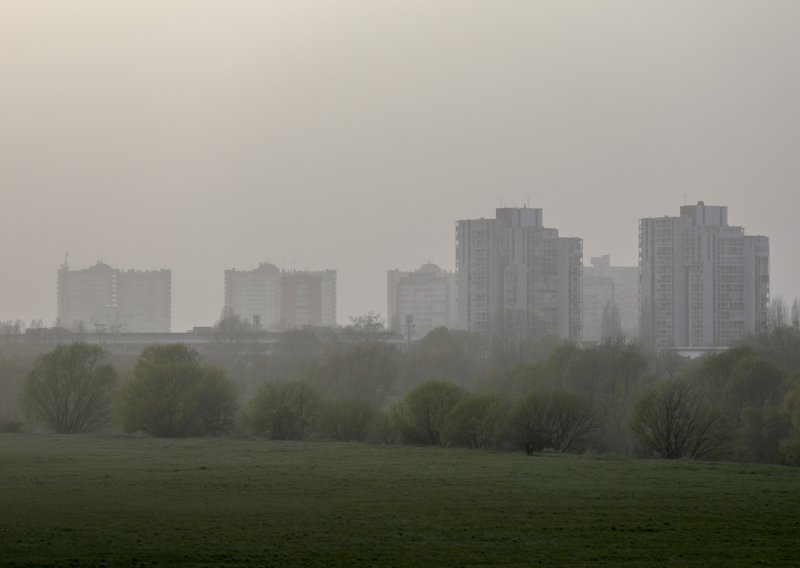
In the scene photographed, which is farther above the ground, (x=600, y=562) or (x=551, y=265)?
(x=551, y=265)

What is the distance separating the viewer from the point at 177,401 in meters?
69.1

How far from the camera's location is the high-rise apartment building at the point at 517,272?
170 m

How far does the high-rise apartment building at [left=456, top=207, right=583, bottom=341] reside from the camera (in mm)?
169500

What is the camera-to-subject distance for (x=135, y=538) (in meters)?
30.7

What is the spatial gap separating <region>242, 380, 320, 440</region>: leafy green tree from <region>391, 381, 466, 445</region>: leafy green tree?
5.85 m

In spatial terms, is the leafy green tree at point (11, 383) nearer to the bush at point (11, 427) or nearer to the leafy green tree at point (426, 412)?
the bush at point (11, 427)

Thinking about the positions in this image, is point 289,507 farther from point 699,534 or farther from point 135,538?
point 699,534

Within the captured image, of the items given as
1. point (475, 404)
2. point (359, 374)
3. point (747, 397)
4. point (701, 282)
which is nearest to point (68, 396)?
point (359, 374)

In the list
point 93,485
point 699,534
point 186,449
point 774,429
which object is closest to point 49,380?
point 186,449

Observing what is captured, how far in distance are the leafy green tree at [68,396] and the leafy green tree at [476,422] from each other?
74.4 ft

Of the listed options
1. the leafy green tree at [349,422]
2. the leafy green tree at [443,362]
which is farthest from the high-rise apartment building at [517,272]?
the leafy green tree at [349,422]

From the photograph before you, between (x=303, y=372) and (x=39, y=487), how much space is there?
186 feet

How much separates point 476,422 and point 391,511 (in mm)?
24283

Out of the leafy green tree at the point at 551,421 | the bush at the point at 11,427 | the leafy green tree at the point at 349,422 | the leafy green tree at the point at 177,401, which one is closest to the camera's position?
the leafy green tree at the point at 551,421
